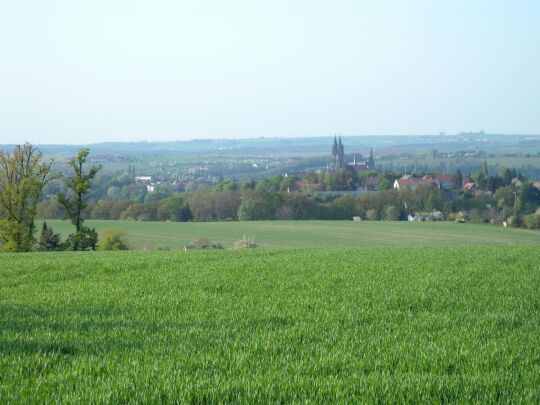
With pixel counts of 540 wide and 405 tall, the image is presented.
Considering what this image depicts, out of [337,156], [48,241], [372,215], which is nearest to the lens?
[48,241]

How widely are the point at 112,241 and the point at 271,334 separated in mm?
40558

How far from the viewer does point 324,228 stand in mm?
66438

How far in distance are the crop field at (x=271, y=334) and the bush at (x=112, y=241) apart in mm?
28824

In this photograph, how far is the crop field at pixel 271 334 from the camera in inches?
294

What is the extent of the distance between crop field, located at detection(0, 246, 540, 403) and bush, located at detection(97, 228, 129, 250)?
28824 mm

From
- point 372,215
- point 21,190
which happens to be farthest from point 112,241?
point 372,215

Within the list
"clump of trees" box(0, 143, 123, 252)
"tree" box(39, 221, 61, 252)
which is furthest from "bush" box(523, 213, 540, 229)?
"tree" box(39, 221, 61, 252)

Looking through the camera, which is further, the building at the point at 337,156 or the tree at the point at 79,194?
the building at the point at 337,156

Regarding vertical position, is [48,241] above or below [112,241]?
above

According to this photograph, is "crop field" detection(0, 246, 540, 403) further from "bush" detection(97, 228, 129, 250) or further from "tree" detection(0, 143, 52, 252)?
"bush" detection(97, 228, 129, 250)

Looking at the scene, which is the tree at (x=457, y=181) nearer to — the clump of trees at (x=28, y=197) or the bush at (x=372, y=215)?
the bush at (x=372, y=215)

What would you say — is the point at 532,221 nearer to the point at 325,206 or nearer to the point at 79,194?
the point at 325,206

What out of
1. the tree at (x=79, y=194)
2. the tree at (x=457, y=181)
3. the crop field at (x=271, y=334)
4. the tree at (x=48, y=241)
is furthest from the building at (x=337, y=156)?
the crop field at (x=271, y=334)

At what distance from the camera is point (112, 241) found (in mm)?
49406
